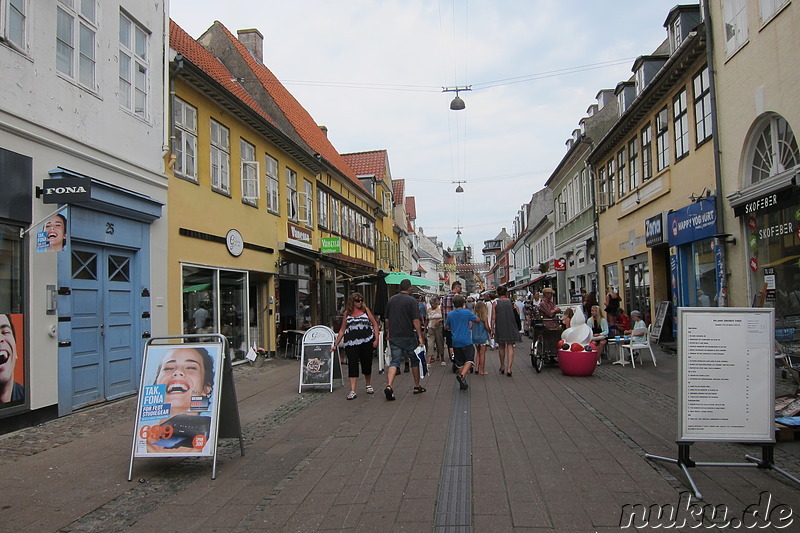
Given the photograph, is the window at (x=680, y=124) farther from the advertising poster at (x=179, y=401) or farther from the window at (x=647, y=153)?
the advertising poster at (x=179, y=401)

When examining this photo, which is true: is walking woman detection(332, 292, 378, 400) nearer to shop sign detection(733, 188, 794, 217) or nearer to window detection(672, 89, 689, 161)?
shop sign detection(733, 188, 794, 217)

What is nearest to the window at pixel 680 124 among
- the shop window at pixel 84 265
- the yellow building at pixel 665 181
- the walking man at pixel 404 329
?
the yellow building at pixel 665 181

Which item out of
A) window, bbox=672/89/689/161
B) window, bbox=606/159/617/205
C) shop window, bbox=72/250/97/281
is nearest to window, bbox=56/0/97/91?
shop window, bbox=72/250/97/281

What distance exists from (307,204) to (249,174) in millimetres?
5350

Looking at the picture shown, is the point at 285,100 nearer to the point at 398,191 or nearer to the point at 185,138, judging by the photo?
the point at 185,138

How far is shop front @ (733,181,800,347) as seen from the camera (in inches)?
392

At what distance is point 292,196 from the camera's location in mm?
19094

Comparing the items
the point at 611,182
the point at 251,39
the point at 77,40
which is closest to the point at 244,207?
the point at 77,40

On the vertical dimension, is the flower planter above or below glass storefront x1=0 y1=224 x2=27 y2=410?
below

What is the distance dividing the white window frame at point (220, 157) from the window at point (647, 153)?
11843mm

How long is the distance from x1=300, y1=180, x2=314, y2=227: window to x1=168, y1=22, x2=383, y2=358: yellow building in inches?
1.9

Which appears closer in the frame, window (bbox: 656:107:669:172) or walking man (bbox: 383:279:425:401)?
walking man (bbox: 383:279:425:401)

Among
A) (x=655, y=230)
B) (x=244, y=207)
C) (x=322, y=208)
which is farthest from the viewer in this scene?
(x=322, y=208)

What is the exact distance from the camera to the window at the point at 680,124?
49.1 feet
